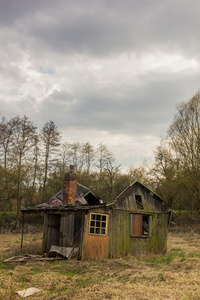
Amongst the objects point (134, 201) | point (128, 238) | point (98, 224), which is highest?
point (134, 201)

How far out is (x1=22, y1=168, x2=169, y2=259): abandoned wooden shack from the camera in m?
15.8

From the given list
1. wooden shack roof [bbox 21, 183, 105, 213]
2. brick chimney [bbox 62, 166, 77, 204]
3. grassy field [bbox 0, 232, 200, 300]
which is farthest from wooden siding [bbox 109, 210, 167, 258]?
brick chimney [bbox 62, 166, 77, 204]

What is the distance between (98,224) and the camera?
647 inches

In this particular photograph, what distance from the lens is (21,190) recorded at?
3328 centimetres

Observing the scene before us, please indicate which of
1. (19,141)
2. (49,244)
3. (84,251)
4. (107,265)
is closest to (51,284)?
(107,265)

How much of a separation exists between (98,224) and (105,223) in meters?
0.43

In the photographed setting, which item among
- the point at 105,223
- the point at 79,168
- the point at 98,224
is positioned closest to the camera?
the point at 98,224

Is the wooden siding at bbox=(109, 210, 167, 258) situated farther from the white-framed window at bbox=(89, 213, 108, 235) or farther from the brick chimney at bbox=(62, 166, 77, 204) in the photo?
the brick chimney at bbox=(62, 166, 77, 204)

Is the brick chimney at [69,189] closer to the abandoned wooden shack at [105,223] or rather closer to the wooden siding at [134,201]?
the abandoned wooden shack at [105,223]

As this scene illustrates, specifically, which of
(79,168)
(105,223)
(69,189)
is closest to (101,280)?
(105,223)

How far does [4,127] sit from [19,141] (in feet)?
12.3

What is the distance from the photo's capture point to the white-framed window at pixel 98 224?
52.6ft

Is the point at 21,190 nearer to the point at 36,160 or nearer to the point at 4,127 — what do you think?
the point at 36,160

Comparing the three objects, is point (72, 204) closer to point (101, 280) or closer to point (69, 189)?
point (69, 189)
